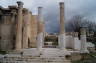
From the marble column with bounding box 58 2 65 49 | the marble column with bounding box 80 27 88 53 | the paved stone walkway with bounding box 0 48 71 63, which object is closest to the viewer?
the paved stone walkway with bounding box 0 48 71 63

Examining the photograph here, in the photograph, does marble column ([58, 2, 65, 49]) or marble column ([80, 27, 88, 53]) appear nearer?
marble column ([58, 2, 65, 49])

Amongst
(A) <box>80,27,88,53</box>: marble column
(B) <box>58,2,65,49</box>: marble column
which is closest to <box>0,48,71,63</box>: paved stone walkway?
(B) <box>58,2,65,49</box>: marble column

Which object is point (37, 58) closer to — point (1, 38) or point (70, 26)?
point (1, 38)

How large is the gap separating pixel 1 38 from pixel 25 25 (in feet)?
13.9

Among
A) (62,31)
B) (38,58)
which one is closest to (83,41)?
(62,31)

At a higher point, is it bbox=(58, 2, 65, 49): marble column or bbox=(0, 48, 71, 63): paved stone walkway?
bbox=(58, 2, 65, 49): marble column

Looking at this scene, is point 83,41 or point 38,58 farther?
point 83,41

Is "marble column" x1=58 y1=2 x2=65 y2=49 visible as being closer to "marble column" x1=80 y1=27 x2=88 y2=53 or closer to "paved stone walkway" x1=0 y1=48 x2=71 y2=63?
"paved stone walkway" x1=0 y1=48 x2=71 y2=63

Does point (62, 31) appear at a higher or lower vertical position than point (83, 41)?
higher

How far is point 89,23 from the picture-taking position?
2318 inches

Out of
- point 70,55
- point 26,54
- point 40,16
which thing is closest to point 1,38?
point 40,16

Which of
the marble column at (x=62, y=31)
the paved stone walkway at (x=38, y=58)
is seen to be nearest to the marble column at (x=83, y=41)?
the marble column at (x=62, y=31)

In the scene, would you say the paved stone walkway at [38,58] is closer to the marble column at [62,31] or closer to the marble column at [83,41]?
the marble column at [62,31]

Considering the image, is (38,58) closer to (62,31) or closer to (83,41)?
(62,31)
